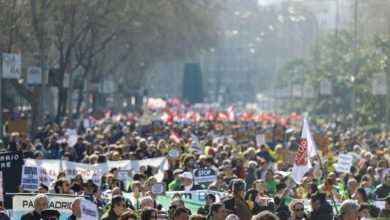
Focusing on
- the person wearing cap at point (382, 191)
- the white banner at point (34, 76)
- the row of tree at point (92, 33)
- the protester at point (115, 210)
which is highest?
the row of tree at point (92, 33)

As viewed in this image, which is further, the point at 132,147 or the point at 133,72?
the point at 133,72

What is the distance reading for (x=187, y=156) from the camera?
24125mm

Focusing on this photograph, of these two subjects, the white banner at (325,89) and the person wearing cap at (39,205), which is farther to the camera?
the white banner at (325,89)

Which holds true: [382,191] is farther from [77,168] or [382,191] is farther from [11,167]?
[77,168]

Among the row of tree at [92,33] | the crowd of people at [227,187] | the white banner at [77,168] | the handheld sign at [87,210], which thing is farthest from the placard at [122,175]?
the row of tree at [92,33]

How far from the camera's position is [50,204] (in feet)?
51.1

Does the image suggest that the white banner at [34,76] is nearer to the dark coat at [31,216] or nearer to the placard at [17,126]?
the placard at [17,126]

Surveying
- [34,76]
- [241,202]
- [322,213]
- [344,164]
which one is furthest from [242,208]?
[34,76]

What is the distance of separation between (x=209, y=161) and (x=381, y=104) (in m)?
37.3

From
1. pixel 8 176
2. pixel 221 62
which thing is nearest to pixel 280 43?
pixel 221 62

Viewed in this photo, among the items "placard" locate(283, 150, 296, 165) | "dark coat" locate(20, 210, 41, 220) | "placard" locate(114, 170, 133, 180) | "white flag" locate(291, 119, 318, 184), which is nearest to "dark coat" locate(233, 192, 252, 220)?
"white flag" locate(291, 119, 318, 184)

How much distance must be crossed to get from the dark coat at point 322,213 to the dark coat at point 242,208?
2.93ft

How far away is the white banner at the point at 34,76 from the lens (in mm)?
41719

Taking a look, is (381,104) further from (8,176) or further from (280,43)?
(280,43)
